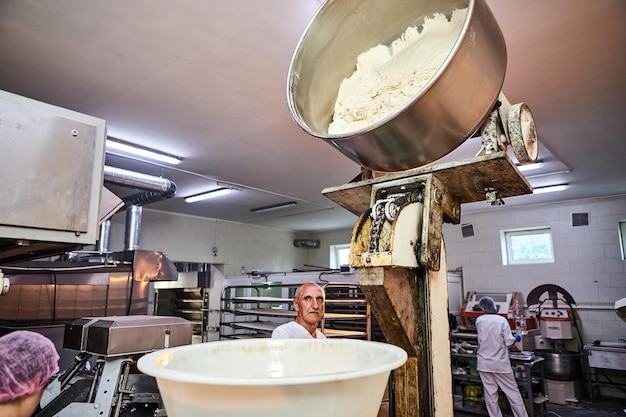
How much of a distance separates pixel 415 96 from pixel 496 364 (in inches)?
202

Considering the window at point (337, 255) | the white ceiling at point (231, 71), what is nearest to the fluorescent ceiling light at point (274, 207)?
the white ceiling at point (231, 71)

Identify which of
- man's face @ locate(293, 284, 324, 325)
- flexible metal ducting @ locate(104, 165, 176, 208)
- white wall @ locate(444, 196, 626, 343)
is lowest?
man's face @ locate(293, 284, 324, 325)

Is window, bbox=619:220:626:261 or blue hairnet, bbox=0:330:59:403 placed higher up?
window, bbox=619:220:626:261

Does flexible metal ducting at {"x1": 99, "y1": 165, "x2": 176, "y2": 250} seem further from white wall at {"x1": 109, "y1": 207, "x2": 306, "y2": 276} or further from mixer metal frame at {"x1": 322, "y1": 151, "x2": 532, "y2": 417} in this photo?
mixer metal frame at {"x1": 322, "y1": 151, "x2": 532, "y2": 417}

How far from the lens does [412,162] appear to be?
1311 millimetres

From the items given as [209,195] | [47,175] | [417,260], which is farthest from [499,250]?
[47,175]

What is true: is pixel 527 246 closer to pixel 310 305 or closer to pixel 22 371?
pixel 310 305

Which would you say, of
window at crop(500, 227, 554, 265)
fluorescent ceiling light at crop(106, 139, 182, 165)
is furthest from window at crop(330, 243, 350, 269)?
fluorescent ceiling light at crop(106, 139, 182, 165)

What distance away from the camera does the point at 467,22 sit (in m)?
1.03

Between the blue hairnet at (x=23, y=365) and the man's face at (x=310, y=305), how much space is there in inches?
62.6

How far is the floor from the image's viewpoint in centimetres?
590

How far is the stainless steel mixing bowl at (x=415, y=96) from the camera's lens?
108 centimetres

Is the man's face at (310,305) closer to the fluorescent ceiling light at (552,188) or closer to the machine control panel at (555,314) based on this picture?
the fluorescent ceiling light at (552,188)

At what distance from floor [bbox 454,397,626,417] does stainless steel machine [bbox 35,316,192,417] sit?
490 centimetres
